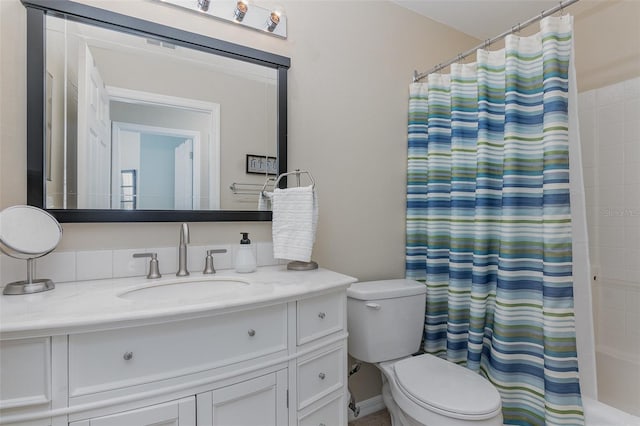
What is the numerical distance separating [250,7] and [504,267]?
1695 millimetres

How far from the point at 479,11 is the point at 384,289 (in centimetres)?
188

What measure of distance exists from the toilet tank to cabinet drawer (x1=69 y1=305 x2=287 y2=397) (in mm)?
608

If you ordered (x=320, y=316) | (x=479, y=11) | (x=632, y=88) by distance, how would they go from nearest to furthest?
(x=320, y=316)
(x=632, y=88)
(x=479, y=11)

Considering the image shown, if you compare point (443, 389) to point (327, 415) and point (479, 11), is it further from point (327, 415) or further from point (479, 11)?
point (479, 11)

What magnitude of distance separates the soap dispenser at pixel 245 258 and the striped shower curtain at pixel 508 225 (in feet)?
3.44

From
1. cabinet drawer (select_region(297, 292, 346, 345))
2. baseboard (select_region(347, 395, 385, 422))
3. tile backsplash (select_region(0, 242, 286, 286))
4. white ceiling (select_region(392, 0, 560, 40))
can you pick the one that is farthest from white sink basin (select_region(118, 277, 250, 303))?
white ceiling (select_region(392, 0, 560, 40))

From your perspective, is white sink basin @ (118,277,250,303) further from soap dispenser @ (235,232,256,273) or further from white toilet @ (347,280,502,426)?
white toilet @ (347,280,502,426)

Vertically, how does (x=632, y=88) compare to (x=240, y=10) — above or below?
below

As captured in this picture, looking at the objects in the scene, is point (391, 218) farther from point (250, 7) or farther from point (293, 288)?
point (250, 7)

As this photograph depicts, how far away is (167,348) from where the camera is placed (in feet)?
3.04

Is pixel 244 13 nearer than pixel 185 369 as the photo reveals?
No

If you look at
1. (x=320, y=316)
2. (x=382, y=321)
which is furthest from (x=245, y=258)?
(x=382, y=321)

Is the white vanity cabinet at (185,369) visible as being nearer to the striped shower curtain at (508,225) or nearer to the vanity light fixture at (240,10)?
the striped shower curtain at (508,225)

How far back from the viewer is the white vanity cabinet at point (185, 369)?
79 cm
